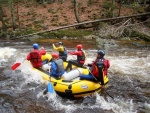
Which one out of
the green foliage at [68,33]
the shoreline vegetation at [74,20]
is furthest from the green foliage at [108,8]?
the green foliage at [68,33]

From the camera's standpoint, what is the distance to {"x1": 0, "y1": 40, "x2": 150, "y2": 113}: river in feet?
24.7

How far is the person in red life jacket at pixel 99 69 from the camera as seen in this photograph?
298 inches

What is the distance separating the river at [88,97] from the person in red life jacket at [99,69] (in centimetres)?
74

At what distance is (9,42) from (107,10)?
983 centimetres

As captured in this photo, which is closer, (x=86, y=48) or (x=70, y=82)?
(x=70, y=82)

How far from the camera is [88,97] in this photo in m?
8.20

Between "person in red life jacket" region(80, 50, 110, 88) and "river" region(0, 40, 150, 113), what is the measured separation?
74 cm

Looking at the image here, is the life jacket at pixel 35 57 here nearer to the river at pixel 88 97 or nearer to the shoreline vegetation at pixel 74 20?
the river at pixel 88 97

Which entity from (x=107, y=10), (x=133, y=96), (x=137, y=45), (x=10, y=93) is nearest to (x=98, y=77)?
(x=133, y=96)

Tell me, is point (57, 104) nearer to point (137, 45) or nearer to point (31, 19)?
point (137, 45)

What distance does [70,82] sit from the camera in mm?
7996

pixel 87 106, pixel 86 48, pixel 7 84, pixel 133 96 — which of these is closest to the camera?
pixel 87 106

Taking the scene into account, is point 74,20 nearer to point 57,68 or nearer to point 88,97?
point 57,68

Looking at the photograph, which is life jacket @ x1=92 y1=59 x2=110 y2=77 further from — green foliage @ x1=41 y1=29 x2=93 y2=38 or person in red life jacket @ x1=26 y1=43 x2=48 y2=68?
green foliage @ x1=41 y1=29 x2=93 y2=38
